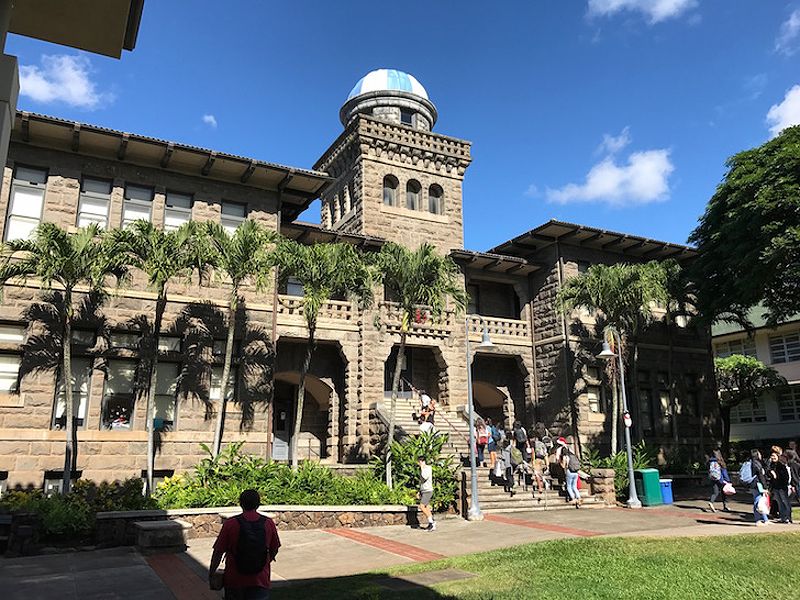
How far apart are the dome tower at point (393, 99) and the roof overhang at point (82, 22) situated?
27.4 m

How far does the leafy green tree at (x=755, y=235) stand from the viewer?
63.8 ft

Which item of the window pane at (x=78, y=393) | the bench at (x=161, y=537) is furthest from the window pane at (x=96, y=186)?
the bench at (x=161, y=537)

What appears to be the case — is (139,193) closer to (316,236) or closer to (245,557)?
(316,236)

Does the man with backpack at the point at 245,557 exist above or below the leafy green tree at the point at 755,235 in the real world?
below

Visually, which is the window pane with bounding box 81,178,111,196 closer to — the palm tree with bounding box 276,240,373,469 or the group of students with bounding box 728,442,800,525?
the palm tree with bounding box 276,240,373,469

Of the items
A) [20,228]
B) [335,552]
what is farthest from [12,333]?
[335,552]

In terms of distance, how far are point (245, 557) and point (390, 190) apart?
23620mm

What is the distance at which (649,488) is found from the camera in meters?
19.0

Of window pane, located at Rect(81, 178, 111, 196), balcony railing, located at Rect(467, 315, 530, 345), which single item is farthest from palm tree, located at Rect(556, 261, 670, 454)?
window pane, located at Rect(81, 178, 111, 196)

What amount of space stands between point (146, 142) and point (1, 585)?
41.0ft

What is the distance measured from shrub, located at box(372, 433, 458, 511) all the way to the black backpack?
11630 millimetres

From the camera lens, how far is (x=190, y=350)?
58.5 feet

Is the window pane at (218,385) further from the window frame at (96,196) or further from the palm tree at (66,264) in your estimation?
the window frame at (96,196)

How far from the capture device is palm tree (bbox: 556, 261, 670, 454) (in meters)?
23.1
